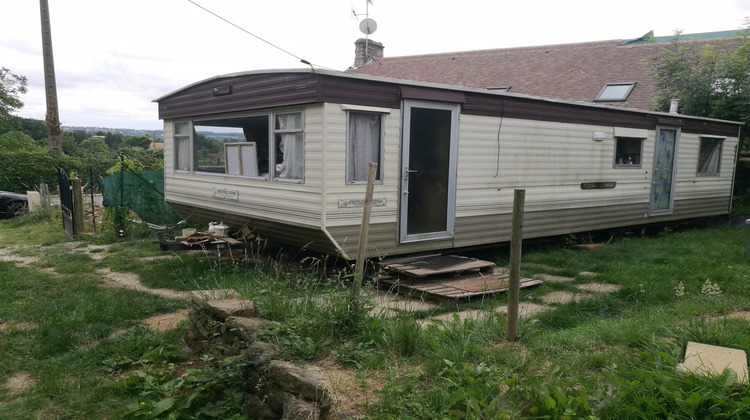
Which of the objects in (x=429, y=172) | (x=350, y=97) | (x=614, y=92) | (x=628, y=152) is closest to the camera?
(x=350, y=97)

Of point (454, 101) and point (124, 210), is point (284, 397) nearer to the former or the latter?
point (454, 101)

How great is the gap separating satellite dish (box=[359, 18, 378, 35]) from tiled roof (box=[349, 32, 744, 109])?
191 centimetres

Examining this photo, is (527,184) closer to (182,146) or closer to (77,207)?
(182,146)

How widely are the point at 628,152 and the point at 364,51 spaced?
49.7ft

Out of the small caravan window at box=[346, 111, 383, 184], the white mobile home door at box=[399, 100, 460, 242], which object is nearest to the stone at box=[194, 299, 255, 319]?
the small caravan window at box=[346, 111, 383, 184]

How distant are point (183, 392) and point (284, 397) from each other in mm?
951

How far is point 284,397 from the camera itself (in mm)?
3529

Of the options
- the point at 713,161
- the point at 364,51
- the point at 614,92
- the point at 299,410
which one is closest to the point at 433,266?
the point at 299,410

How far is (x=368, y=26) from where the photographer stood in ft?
66.0

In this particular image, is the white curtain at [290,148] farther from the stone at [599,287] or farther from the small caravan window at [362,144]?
the stone at [599,287]

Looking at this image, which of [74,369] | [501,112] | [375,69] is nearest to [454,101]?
[501,112]

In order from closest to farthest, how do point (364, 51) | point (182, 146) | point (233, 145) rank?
point (233, 145) → point (182, 146) → point (364, 51)

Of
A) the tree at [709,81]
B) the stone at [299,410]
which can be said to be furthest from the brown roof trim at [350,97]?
the tree at [709,81]

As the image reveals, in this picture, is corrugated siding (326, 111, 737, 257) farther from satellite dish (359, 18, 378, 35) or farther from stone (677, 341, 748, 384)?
satellite dish (359, 18, 378, 35)
